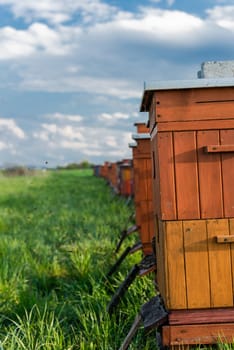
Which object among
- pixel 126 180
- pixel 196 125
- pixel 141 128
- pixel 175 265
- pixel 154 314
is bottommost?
pixel 154 314

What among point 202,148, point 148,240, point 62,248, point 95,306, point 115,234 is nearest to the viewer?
point 202,148

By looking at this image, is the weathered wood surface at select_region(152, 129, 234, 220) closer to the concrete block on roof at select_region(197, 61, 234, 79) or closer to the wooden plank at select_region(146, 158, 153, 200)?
the concrete block on roof at select_region(197, 61, 234, 79)

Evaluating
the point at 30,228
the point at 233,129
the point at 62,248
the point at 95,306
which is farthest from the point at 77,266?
the point at 30,228

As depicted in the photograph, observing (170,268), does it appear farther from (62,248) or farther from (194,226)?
(62,248)

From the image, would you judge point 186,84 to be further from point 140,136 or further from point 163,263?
point 140,136

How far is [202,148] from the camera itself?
446cm

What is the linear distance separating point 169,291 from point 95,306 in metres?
1.93

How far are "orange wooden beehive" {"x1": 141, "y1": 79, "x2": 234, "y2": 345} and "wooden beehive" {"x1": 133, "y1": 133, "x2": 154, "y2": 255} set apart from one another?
303cm

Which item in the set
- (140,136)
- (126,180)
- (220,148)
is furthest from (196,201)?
(126,180)

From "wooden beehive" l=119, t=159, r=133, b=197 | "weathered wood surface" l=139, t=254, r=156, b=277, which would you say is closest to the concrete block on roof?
"weathered wood surface" l=139, t=254, r=156, b=277

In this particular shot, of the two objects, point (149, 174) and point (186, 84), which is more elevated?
point (186, 84)

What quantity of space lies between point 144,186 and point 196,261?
330 cm

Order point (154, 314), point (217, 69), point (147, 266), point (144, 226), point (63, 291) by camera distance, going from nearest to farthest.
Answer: point (154, 314) → point (217, 69) → point (147, 266) → point (63, 291) → point (144, 226)

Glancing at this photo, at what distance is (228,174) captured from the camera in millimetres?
4504
